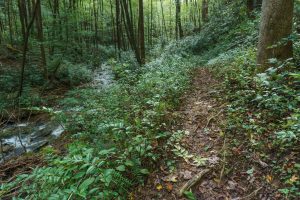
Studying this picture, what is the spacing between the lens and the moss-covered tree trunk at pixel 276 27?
14.5 feet

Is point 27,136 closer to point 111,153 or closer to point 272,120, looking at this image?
point 111,153

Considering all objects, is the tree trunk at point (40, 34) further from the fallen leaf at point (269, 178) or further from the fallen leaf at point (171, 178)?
the fallen leaf at point (269, 178)

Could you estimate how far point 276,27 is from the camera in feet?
14.7

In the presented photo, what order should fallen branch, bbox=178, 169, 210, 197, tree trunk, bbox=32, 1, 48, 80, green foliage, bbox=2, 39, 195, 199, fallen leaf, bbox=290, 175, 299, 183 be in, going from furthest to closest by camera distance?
tree trunk, bbox=32, 1, 48, 80, fallen branch, bbox=178, 169, 210, 197, fallen leaf, bbox=290, 175, 299, 183, green foliage, bbox=2, 39, 195, 199

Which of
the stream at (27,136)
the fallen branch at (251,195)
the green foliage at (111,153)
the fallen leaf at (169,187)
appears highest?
the green foliage at (111,153)

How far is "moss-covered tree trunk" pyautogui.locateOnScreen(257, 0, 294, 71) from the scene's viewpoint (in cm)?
442

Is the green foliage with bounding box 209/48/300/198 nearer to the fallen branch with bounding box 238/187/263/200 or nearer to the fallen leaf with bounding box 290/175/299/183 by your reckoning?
the fallen leaf with bounding box 290/175/299/183

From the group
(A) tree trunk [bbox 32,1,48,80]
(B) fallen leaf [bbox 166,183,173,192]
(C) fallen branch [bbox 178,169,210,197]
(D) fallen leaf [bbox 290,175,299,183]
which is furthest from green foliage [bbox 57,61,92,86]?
(D) fallen leaf [bbox 290,175,299,183]

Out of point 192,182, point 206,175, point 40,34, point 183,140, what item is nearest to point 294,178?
point 206,175

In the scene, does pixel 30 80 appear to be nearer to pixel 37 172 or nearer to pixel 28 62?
pixel 28 62

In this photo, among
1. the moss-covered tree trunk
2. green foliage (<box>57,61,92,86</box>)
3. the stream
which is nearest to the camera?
the moss-covered tree trunk

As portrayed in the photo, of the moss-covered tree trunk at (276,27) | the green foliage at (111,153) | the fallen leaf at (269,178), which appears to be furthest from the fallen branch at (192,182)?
the moss-covered tree trunk at (276,27)

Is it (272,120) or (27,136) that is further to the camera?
(27,136)

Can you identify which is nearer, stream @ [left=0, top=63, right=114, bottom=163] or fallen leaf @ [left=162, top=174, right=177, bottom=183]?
fallen leaf @ [left=162, top=174, right=177, bottom=183]
